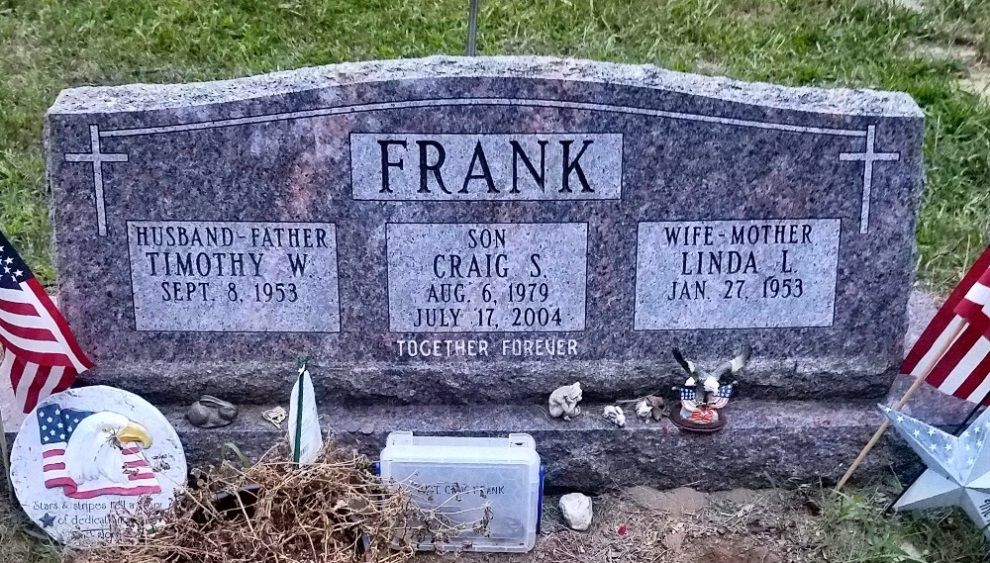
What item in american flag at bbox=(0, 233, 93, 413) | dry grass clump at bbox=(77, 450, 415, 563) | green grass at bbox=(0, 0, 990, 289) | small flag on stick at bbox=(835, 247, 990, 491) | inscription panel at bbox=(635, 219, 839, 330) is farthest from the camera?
green grass at bbox=(0, 0, 990, 289)

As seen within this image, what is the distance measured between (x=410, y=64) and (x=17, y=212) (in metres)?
2.45

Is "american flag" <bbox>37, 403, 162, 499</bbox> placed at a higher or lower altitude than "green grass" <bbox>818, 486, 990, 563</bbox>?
higher

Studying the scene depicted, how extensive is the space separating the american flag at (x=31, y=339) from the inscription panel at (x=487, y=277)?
3.17 feet

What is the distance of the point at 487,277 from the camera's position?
3.28 meters

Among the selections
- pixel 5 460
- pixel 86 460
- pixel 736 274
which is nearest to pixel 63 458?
pixel 86 460

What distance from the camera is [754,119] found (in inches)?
122

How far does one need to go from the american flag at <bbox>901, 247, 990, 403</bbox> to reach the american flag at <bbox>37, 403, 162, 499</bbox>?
2393 mm

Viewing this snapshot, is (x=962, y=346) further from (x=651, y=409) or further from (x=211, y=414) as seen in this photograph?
(x=211, y=414)

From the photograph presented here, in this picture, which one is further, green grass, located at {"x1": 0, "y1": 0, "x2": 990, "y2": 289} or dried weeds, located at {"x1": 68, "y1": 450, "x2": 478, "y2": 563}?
green grass, located at {"x1": 0, "y1": 0, "x2": 990, "y2": 289}

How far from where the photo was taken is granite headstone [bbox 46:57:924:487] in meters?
3.08

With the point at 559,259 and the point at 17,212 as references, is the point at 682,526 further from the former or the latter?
the point at 17,212

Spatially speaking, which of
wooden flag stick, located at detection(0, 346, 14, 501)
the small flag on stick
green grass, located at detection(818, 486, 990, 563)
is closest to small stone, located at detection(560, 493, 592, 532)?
green grass, located at detection(818, 486, 990, 563)

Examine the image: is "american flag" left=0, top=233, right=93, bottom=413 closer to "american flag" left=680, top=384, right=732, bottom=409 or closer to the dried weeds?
the dried weeds

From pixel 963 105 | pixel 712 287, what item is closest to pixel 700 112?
pixel 712 287
